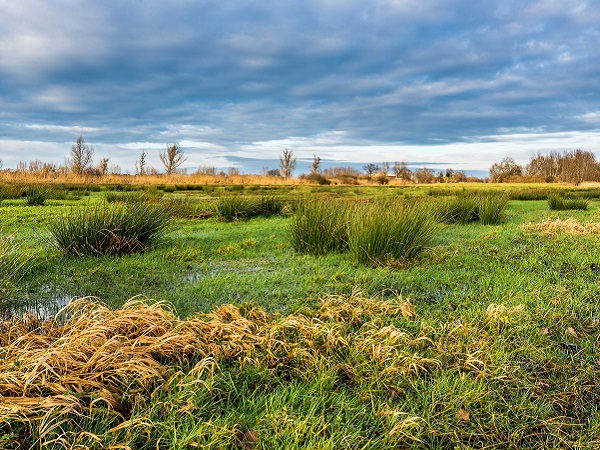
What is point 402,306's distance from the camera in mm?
3643

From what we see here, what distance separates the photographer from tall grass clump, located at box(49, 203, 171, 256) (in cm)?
588

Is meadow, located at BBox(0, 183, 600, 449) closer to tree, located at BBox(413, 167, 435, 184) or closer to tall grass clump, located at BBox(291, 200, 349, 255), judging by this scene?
tall grass clump, located at BBox(291, 200, 349, 255)

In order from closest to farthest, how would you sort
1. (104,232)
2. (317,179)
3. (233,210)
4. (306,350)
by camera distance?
(306,350) → (104,232) → (233,210) → (317,179)

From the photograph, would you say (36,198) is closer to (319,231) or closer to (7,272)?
(7,272)

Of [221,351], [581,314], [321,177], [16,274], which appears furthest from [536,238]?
[321,177]

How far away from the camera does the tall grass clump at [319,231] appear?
21.1ft

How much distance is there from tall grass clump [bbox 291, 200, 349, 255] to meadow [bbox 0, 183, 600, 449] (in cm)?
65

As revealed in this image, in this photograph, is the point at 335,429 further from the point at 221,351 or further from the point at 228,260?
the point at 228,260

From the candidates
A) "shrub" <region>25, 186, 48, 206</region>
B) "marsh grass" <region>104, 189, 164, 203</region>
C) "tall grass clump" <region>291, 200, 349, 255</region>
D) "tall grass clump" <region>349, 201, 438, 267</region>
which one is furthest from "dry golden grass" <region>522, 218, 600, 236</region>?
"shrub" <region>25, 186, 48, 206</region>

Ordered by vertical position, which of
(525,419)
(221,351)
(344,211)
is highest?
(344,211)

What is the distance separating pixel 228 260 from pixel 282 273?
1.24 meters

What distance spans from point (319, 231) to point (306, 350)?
380 centimetres

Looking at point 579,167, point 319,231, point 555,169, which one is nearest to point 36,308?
point 319,231

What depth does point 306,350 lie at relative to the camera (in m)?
2.75
